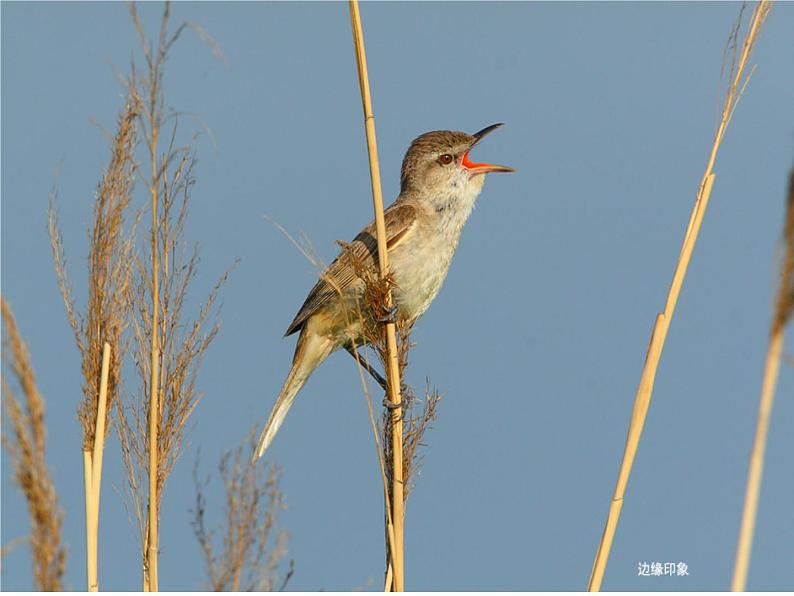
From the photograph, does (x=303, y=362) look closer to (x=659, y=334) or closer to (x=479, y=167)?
(x=479, y=167)

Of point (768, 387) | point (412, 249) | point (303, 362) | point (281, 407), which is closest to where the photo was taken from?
point (768, 387)

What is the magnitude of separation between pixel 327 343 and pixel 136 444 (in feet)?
8.17

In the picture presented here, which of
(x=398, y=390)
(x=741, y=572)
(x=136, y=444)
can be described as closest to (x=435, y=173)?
(x=398, y=390)

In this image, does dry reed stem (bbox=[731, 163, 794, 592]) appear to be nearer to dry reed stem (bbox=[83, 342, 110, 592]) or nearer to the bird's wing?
dry reed stem (bbox=[83, 342, 110, 592])

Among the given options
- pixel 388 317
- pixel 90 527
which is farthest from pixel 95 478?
pixel 388 317

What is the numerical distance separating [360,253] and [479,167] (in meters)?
0.98

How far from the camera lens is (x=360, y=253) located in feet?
16.3

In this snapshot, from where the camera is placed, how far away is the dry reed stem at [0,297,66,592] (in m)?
2.17

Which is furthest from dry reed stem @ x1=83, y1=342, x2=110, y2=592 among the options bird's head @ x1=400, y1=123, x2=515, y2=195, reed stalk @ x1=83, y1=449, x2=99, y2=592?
bird's head @ x1=400, y1=123, x2=515, y2=195

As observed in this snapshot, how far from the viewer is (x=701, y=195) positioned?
304cm

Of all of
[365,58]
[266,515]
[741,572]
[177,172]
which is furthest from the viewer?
[177,172]

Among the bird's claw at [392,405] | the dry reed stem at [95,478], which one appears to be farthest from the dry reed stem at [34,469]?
the bird's claw at [392,405]

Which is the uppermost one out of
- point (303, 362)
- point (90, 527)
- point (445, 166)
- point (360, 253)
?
point (445, 166)

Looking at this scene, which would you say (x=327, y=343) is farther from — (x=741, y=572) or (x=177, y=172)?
(x=741, y=572)
